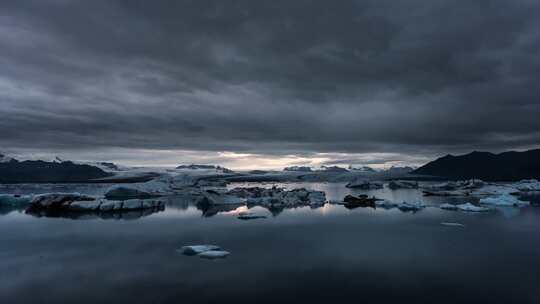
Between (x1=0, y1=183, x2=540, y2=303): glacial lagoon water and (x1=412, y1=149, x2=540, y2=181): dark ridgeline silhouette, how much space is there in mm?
82997

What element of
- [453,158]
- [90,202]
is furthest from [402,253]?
[453,158]

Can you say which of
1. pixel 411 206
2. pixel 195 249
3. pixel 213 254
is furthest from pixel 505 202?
pixel 195 249

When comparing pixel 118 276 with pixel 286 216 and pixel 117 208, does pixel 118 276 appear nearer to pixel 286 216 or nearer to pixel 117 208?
pixel 286 216

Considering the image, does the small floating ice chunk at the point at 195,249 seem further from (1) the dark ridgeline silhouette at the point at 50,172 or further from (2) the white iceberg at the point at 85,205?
(1) the dark ridgeline silhouette at the point at 50,172

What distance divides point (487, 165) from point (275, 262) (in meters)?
112

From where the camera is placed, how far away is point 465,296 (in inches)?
251

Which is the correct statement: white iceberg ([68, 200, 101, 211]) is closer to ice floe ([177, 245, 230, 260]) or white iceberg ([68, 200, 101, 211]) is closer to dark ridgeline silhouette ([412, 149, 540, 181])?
ice floe ([177, 245, 230, 260])

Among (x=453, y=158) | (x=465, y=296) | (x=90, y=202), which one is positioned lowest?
(x=465, y=296)

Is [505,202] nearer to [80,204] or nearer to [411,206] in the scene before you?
[411,206]

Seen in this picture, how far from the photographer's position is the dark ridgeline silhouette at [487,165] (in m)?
86.9

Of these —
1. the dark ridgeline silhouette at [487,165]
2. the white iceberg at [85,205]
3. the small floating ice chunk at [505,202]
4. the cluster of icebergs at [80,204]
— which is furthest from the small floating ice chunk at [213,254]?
the dark ridgeline silhouette at [487,165]

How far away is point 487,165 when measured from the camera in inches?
3989

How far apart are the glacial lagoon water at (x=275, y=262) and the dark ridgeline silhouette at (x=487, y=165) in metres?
83.0

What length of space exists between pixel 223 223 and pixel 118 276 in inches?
307
